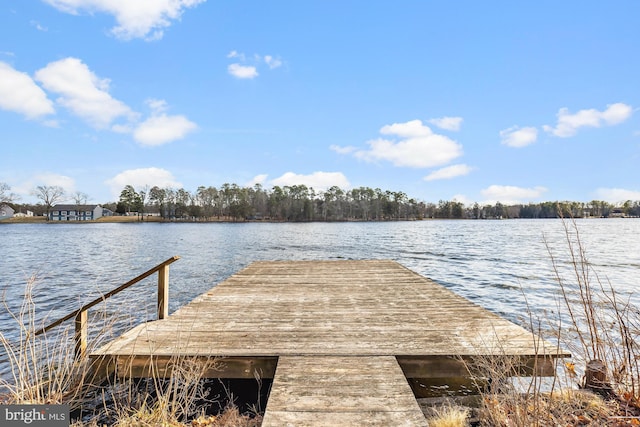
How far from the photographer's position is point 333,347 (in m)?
3.65

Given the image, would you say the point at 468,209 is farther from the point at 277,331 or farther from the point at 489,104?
the point at 277,331

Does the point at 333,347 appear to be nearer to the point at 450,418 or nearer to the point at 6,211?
the point at 450,418

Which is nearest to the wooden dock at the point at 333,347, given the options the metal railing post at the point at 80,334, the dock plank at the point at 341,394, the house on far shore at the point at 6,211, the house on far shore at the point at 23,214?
the dock plank at the point at 341,394

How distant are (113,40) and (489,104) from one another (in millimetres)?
18969

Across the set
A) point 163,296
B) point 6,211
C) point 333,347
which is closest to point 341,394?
point 333,347

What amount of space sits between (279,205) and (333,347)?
85315 millimetres

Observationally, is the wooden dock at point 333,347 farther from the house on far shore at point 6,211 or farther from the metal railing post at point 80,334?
the house on far shore at point 6,211

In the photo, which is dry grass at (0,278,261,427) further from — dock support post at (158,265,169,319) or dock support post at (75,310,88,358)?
dock support post at (158,265,169,319)

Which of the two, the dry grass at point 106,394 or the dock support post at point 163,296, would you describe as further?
the dock support post at point 163,296

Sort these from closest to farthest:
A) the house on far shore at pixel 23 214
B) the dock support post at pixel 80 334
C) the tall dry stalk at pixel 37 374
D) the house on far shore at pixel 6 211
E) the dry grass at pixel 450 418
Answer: the tall dry stalk at pixel 37 374 < the dry grass at pixel 450 418 < the dock support post at pixel 80 334 < the house on far shore at pixel 6 211 < the house on far shore at pixel 23 214

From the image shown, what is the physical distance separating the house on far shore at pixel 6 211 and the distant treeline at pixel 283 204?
23.7m

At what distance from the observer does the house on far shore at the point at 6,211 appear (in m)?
77.7

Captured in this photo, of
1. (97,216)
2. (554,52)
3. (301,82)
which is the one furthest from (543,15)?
(97,216)

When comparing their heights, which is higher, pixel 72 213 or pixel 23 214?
pixel 72 213
